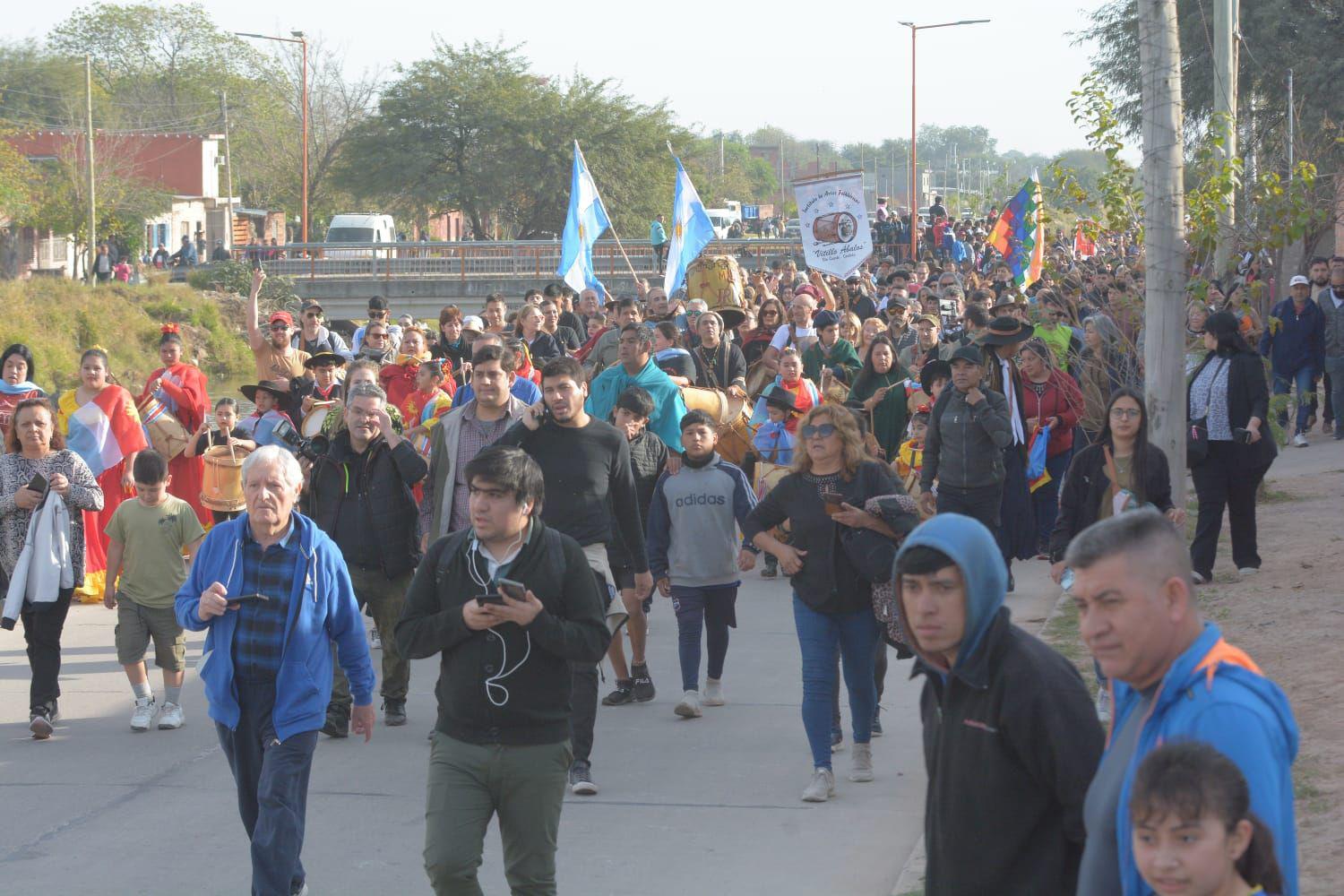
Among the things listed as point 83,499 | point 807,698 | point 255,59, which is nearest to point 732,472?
point 807,698

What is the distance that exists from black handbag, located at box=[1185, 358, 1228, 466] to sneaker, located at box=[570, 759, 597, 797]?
526cm

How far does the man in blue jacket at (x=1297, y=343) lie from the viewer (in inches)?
683

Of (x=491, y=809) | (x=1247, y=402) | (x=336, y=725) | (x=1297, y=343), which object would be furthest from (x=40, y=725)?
(x=1297, y=343)

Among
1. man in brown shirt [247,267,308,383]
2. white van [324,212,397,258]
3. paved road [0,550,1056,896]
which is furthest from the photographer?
white van [324,212,397,258]

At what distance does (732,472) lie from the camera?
28.4 ft

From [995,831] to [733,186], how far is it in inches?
4433

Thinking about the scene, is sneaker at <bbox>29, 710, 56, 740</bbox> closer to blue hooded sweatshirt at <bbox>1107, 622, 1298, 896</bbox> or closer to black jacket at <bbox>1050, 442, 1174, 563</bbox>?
black jacket at <bbox>1050, 442, 1174, 563</bbox>

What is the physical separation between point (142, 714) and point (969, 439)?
4.94 meters

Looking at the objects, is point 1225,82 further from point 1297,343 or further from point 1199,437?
point 1297,343

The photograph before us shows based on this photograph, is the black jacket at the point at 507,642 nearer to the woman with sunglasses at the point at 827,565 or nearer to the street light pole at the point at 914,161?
the woman with sunglasses at the point at 827,565

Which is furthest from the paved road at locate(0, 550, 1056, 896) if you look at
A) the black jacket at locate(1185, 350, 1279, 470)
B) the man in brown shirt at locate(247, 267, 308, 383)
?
the man in brown shirt at locate(247, 267, 308, 383)

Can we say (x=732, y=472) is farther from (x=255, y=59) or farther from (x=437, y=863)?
(x=255, y=59)

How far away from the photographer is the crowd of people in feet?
9.75

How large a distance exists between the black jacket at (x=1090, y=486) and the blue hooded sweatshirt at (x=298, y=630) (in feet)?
11.8
